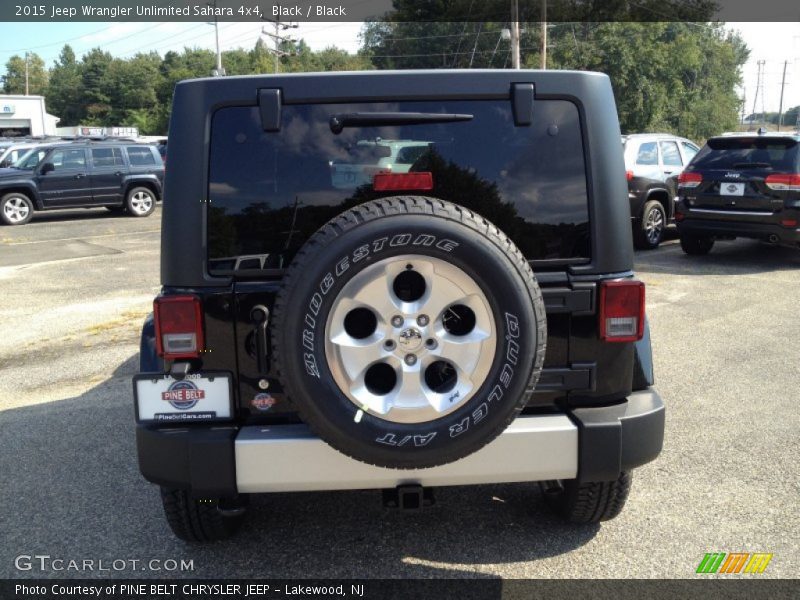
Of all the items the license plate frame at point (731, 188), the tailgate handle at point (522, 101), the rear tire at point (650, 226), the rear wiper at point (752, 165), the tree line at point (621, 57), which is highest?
the tree line at point (621, 57)

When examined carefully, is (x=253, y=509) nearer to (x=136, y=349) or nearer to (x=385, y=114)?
(x=385, y=114)

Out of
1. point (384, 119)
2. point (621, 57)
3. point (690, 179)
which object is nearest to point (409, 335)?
point (384, 119)

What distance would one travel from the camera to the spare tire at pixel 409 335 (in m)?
2.54

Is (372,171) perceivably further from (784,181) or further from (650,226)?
(650,226)

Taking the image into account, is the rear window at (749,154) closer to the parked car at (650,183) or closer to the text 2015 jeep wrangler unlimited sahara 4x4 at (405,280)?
the parked car at (650,183)

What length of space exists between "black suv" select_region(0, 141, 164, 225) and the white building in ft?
125

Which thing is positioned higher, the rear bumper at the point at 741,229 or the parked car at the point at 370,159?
the parked car at the point at 370,159

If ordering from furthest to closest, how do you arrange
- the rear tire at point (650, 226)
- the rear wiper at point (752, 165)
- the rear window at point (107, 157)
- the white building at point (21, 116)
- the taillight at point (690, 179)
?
the white building at point (21, 116) < the rear window at point (107, 157) < the rear tire at point (650, 226) < the taillight at point (690, 179) < the rear wiper at point (752, 165)

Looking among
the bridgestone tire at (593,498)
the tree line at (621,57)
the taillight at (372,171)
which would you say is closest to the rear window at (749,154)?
the bridgestone tire at (593,498)

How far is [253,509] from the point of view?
3713mm

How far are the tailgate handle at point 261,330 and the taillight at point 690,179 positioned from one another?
8.90 meters

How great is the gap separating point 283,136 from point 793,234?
343 inches

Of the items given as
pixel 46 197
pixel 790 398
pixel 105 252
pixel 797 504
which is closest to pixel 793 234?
pixel 790 398

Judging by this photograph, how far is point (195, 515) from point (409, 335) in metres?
1.34
